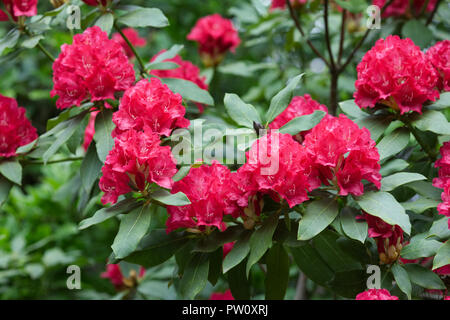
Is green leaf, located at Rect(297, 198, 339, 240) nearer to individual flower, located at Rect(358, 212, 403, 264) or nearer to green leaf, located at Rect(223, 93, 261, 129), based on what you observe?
individual flower, located at Rect(358, 212, 403, 264)

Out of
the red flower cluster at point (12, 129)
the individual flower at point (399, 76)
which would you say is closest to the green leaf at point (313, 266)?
the individual flower at point (399, 76)

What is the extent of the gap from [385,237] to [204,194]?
1.49ft

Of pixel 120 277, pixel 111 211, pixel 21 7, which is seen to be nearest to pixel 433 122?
pixel 111 211

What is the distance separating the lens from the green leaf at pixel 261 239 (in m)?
1.20

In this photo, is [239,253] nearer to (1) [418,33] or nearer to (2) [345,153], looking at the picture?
(2) [345,153]

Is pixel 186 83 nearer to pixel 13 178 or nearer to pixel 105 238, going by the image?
pixel 13 178

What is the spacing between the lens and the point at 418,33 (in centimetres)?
209

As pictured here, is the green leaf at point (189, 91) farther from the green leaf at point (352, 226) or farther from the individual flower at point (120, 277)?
the individual flower at point (120, 277)

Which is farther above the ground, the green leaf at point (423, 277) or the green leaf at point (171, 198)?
the green leaf at point (171, 198)

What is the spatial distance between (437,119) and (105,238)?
2.32 metres

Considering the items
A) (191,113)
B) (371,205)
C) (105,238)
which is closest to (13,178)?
(191,113)

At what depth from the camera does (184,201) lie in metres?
1.19

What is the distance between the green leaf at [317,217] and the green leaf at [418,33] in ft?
3.56

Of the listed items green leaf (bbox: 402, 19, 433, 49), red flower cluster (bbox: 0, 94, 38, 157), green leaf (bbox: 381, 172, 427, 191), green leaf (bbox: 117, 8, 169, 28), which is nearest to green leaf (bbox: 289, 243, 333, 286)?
green leaf (bbox: 381, 172, 427, 191)
